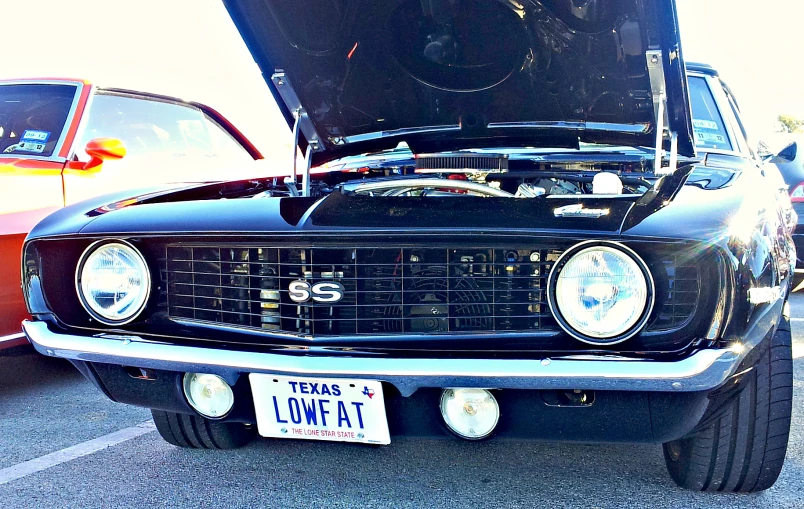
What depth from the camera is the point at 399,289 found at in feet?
6.03

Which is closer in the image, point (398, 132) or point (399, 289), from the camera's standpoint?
point (399, 289)

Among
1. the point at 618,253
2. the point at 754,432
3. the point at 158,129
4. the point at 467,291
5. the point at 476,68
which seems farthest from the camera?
the point at 158,129

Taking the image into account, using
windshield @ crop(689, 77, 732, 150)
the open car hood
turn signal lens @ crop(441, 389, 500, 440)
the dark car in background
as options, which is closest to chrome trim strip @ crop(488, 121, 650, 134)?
the open car hood

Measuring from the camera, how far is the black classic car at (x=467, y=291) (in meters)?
1.69

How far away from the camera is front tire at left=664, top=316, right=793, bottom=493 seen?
6.36 feet

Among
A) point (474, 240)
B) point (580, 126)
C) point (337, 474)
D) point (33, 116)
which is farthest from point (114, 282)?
point (33, 116)

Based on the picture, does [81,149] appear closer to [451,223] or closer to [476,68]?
[476,68]

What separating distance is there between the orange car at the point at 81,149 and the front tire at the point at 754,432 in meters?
2.58

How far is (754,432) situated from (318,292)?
Result: 1145 mm

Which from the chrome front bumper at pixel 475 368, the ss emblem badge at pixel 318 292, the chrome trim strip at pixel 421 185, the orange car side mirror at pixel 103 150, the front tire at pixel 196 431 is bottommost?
the front tire at pixel 196 431

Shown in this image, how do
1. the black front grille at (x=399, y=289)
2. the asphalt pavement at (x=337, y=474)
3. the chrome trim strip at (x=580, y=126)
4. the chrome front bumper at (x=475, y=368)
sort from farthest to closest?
the chrome trim strip at (x=580, y=126) → the asphalt pavement at (x=337, y=474) → the black front grille at (x=399, y=289) → the chrome front bumper at (x=475, y=368)

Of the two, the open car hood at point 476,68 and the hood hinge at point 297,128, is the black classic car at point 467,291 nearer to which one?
the open car hood at point 476,68

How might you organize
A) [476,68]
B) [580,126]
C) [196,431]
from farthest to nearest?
[580,126] → [476,68] → [196,431]

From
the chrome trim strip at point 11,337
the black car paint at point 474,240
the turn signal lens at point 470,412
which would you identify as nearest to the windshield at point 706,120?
the black car paint at point 474,240
